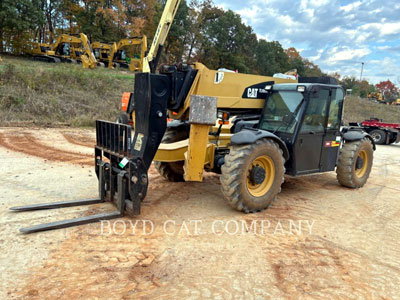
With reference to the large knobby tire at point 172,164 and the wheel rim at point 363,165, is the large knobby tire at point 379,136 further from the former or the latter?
the large knobby tire at point 172,164

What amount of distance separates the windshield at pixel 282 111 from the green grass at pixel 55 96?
1011cm

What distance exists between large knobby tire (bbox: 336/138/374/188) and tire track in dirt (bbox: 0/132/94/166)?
562 centimetres

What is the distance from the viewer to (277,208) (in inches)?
218

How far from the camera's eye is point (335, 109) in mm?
6344

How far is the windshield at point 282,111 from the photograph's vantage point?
577 cm

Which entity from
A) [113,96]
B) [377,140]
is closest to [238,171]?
[113,96]

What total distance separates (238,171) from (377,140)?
15995 millimetres

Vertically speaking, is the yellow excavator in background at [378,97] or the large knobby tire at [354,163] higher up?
the yellow excavator in background at [378,97]

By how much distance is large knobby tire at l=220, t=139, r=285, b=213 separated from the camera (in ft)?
15.8

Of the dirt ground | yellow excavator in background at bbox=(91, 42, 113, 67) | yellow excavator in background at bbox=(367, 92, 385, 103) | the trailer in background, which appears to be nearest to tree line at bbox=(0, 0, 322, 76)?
yellow excavator in background at bbox=(91, 42, 113, 67)

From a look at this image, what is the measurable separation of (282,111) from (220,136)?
3.90 feet

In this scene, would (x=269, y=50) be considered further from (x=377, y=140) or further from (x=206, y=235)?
(x=206, y=235)

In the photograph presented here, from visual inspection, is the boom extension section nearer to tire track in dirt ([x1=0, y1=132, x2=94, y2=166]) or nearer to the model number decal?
the model number decal

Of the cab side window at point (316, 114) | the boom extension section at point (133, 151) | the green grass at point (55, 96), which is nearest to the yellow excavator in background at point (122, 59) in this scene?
the green grass at point (55, 96)
